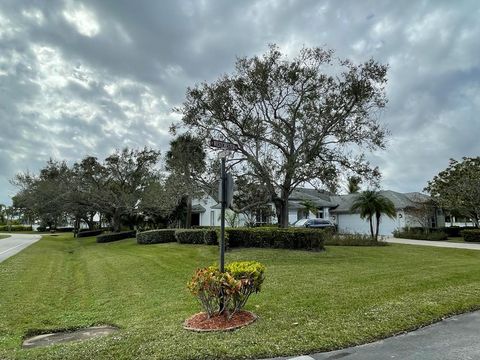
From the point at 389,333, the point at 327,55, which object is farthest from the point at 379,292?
the point at 327,55

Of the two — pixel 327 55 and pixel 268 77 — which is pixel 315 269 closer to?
pixel 268 77

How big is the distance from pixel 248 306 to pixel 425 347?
3182 millimetres

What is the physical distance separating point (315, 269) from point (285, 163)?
753 cm

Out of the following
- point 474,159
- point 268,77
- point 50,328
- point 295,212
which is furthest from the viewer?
point 295,212

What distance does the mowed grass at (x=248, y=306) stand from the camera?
4898 millimetres

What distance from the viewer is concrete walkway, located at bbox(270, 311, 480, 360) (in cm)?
448

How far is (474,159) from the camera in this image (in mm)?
33094

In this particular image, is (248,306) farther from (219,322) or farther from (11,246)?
(11,246)

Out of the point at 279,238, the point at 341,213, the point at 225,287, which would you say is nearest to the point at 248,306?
the point at 225,287

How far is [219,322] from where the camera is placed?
5.92 metres

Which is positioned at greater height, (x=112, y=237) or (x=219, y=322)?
(x=112, y=237)

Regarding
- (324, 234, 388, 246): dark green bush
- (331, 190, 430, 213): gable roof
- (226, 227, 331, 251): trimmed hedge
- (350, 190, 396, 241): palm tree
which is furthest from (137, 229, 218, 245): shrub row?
(331, 190, 430, 213): gable roof

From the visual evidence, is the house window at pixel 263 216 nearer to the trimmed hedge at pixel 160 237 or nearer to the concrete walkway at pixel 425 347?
the trimmed hedge at pixel 160 237

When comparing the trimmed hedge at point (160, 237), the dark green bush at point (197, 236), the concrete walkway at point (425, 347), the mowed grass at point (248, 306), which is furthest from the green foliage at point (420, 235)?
the concrete walkway at point (425, 347)
